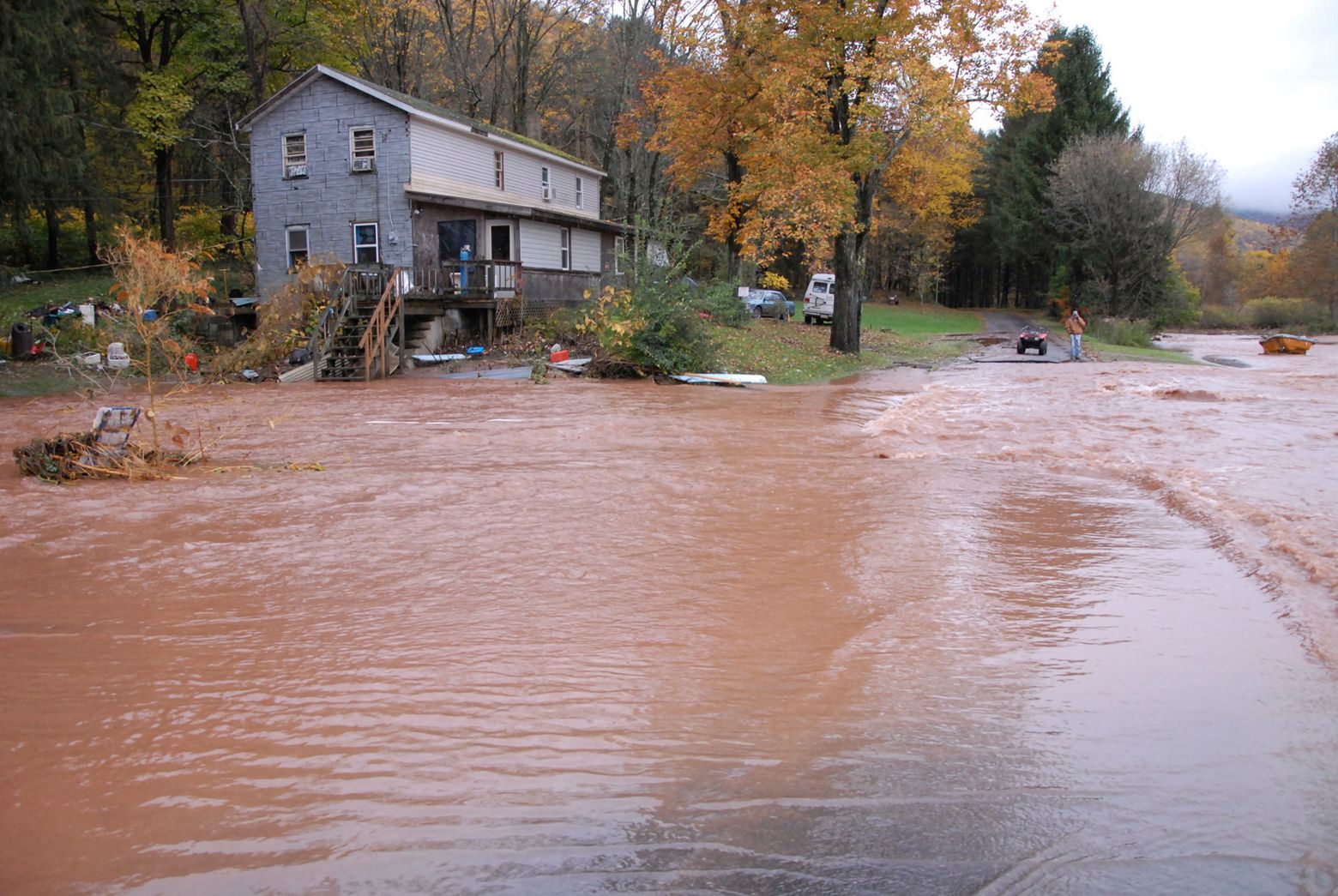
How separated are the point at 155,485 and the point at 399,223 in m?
18.6

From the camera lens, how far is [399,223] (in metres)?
27.2

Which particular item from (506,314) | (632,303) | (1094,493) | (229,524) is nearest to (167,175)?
(506,314)

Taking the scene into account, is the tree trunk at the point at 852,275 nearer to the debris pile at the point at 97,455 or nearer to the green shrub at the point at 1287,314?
the debris pile at the point at 97,455

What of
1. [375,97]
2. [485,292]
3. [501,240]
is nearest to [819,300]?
[501,240]

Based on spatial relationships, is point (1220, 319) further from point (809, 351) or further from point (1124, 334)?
point (809, 351)

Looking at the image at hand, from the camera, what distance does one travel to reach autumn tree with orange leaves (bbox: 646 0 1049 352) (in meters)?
24.4

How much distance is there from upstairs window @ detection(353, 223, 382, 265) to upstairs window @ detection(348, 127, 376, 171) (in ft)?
5.36

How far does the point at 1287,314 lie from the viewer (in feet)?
168

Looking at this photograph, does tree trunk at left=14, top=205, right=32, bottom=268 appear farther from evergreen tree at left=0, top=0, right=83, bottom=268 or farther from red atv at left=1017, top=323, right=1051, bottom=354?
red atv at left=1017, top=323, right=1051, bottom=354

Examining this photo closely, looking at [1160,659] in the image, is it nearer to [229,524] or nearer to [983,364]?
[229,524]

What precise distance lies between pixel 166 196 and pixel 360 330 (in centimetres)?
1923

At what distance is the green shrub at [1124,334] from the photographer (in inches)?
1458

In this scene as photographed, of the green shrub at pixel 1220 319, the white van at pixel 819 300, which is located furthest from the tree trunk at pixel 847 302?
the green shrub at pixel 1220 319

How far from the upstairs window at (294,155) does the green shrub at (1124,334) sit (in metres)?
29.7
